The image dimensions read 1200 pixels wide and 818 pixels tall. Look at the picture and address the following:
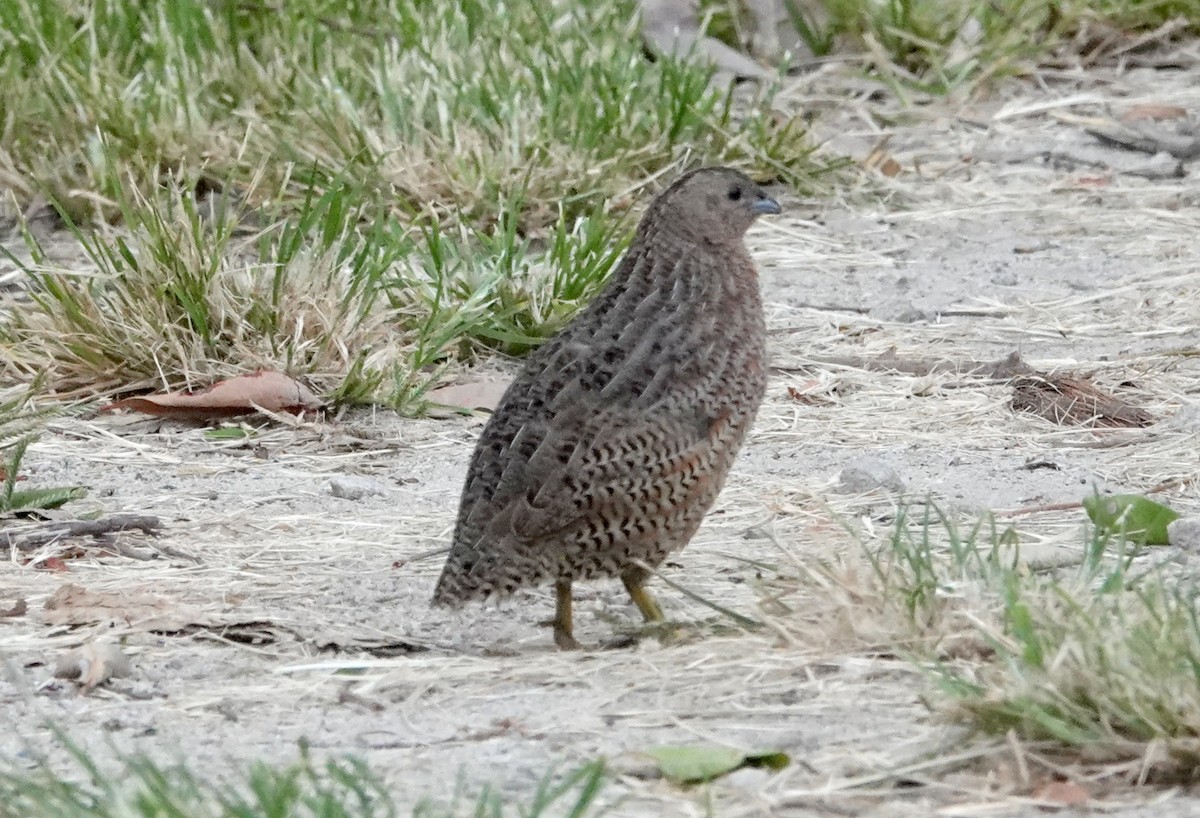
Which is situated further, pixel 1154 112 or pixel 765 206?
pixel 1154 112

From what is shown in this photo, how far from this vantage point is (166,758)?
125 inches

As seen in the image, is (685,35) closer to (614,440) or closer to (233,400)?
(233,400)

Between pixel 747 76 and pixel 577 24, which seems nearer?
pixel 577 24

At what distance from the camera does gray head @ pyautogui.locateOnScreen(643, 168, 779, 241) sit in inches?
174

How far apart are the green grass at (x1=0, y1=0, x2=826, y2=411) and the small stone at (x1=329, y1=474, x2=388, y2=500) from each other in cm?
48

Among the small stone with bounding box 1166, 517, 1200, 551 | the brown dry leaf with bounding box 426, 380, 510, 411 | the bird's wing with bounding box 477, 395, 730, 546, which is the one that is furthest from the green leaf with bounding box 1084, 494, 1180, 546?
the brown dry leaf with bounding box 426, 380, 510, 411

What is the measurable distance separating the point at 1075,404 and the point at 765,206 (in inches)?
52.2

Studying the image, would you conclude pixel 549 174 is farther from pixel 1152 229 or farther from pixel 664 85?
pixel 1152 229

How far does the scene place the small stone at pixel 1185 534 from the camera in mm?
4184

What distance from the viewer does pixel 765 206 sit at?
15.1 ft

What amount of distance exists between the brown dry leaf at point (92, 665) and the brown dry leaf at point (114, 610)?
0.74 ft

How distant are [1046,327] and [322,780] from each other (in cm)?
390

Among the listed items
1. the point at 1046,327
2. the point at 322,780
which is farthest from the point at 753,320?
the point at 1046,327

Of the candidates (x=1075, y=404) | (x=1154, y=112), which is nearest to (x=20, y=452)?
(x=1075, y=404)
